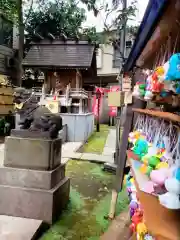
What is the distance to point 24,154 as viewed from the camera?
9.71ft

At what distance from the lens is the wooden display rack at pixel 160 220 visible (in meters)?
0.88

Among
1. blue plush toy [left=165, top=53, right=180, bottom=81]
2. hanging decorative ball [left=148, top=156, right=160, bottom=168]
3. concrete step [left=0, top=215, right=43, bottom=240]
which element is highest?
blue plush toy [left=165, top=53, right=180, bottom=81]

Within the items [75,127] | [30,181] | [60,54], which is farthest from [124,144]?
[60,54]

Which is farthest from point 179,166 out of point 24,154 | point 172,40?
point 24,154

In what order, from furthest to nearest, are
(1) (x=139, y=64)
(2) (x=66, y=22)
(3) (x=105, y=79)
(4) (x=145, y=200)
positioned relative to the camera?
1. (3) (x=105, y=79)
2. (2) (x=66, y=22)
3. (1) (x=139, y=64)
4. (4) (x=145, y=200)

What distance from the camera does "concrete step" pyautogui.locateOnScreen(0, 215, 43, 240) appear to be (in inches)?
92.8

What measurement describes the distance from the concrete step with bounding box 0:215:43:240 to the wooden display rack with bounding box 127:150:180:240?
1.86 metres

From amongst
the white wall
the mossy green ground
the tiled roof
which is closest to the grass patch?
the mossy green ground

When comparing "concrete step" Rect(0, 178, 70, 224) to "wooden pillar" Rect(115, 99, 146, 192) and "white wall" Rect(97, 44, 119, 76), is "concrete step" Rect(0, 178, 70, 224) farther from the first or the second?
"white wall" Rect(97, 44, 119, 76)

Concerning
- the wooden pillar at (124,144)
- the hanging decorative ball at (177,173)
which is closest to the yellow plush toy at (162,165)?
the hanging decorative ball at (177,173)

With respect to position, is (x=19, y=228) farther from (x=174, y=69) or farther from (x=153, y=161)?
(x=174, y=69)

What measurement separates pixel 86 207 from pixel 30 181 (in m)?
0.99

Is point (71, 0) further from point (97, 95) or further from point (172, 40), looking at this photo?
point (172, 40)

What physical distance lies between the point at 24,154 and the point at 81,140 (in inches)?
235
